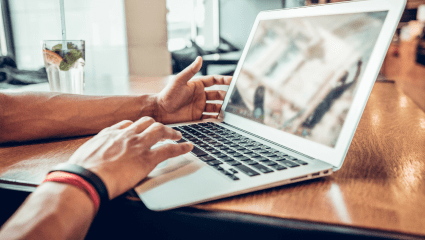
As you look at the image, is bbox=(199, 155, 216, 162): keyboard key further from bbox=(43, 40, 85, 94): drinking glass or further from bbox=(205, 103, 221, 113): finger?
bbox=(43, 40, 85, 94): drinking glass

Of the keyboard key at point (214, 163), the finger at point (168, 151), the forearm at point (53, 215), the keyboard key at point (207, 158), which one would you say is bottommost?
the forearm at point (53, 215)

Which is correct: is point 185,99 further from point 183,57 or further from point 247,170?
point 183,57

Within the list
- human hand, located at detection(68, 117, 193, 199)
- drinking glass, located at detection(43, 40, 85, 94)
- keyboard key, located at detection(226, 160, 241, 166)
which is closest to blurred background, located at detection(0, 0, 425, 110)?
drinking glass, located at detection(43, 40, 85, 94)

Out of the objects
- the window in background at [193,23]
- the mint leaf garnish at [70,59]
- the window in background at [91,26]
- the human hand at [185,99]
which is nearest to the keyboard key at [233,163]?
the human hand at [185,99]

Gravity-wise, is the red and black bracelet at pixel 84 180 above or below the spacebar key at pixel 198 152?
above

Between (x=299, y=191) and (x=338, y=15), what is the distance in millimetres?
344

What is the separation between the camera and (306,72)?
57 cm

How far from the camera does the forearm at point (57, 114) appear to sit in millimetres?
663

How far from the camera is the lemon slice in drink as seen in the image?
2.86 ft

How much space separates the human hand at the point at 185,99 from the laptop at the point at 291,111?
11 cm

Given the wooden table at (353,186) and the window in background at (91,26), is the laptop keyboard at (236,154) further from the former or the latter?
the window in background at (91,26)

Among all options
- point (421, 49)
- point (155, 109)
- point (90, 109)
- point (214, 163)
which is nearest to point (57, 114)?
point (90, 109)

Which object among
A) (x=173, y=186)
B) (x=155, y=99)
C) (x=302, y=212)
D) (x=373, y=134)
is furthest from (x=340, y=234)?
(x=155, y=99)

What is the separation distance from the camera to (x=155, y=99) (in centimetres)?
83
